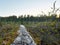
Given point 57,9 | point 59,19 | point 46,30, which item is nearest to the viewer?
point 46,30

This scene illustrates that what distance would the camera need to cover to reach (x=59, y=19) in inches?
599

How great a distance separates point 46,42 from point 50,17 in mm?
4028

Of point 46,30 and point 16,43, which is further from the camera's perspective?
point 46,30

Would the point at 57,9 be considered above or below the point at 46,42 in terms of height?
above

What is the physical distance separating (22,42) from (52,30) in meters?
4.96

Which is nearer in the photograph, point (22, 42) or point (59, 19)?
point (22, 42)

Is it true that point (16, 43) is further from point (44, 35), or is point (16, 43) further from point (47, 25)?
point (47, 25)

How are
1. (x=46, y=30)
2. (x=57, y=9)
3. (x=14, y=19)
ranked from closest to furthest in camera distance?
(x=46, y=30)
(x=57, y=9)
(x=14, y=19)

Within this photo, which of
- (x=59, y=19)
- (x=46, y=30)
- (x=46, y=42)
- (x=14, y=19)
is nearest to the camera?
(x=46, y=42)

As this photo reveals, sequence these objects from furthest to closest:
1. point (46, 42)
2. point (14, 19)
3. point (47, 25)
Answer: point (14, 19) < point (47, 25) < point (46, 42)

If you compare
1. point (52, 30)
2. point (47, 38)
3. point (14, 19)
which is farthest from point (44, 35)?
point (14, 19)

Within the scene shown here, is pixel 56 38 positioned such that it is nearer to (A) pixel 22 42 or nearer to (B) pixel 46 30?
(B) pixel 46 30

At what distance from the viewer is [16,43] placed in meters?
7.52

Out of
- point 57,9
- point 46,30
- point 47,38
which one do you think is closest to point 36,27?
point 46,30
